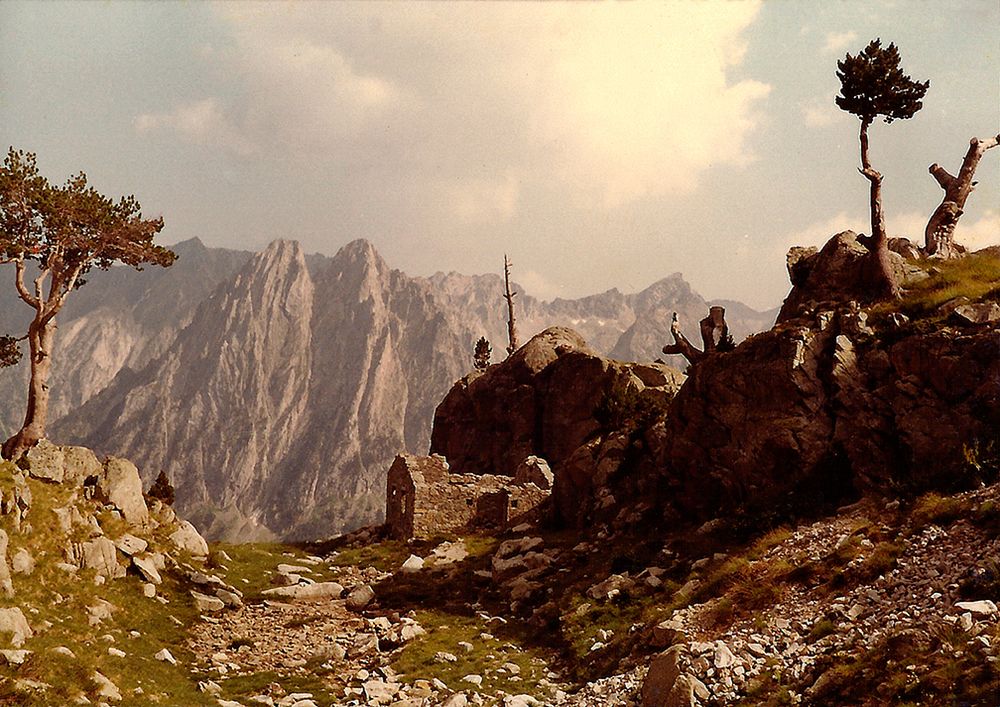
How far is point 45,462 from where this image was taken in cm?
2648

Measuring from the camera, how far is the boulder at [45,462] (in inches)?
1022

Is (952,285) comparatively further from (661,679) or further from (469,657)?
(469,657)

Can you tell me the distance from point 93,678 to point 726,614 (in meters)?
15.9

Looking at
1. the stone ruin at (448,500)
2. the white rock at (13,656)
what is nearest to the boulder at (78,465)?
the white rock at (13,656)

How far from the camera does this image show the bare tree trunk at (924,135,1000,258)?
33812mm

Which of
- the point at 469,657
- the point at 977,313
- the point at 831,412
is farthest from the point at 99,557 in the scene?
the point at 977,313

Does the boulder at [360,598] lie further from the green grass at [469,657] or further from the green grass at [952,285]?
the green grass at [952,285]

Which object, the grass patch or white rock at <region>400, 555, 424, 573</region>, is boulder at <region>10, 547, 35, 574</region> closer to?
white rock at <region>400, 555, 424, 573</region>

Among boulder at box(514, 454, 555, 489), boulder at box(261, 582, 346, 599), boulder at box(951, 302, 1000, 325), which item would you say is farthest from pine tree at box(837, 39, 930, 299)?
boulder at box(261, 582, 346, 599)

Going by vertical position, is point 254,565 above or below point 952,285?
below

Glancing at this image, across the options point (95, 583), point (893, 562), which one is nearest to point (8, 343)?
point (95, 583)

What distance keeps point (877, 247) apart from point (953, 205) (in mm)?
10252

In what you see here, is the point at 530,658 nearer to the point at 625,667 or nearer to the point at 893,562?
the point at 625,667

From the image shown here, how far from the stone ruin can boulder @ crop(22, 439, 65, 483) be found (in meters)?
17.5
